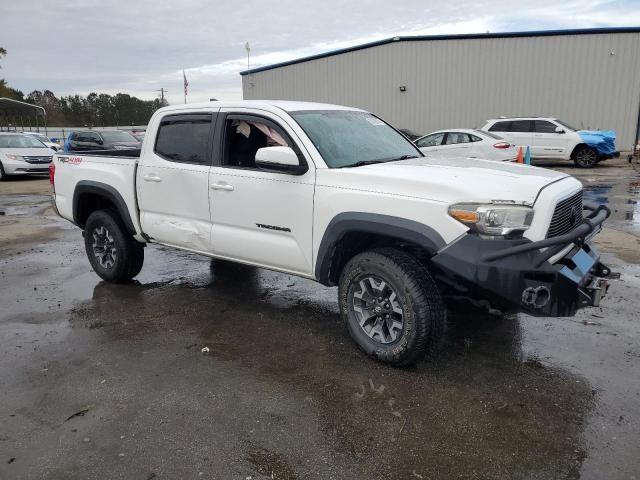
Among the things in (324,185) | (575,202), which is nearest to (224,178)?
(324,185)

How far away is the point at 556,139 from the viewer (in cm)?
1788

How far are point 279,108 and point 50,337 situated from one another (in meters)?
2.75

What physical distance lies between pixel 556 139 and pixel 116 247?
16.1m

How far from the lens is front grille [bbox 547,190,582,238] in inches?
137

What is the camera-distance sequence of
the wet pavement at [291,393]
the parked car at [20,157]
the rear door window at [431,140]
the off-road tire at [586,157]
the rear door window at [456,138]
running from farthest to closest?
the off-road tire at [586,157]
the parked car at [20,157]
the rear door window at [431,140]
the rear door window at [456,138]
the wet pavement at [291,393]

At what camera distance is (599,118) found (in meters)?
22.6

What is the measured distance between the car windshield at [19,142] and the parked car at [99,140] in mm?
1118

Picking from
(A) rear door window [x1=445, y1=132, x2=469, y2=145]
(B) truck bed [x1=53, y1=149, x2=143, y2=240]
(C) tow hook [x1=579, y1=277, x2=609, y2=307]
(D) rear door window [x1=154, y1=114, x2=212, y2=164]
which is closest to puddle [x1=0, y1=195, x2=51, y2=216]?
(B) truck bed [x1=53, y1=149, x2=143, y2=240]

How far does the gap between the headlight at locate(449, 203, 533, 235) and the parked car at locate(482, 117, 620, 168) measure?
15647 mm

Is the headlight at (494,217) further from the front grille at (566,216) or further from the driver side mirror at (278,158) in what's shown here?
the driver side mirror at (278,158)

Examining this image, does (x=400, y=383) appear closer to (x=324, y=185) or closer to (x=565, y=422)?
(x=565, y=422)

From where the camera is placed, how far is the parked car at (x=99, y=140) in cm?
1873

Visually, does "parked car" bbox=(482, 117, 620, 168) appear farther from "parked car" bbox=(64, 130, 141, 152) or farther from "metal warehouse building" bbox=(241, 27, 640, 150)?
"parked car" bbox=(64, 130, 141, 152)

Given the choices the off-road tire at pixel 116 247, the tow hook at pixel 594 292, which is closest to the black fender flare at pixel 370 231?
the tow hook at pixel 594 292
